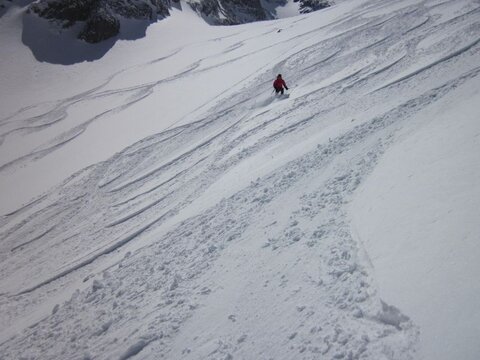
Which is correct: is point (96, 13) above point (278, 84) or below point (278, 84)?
above

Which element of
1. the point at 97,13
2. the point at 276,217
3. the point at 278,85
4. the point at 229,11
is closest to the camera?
the point at 276,217

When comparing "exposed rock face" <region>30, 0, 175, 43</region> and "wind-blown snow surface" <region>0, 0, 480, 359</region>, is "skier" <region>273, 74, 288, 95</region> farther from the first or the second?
"exposed rock face" <region>30, 0, 175, 43</region>

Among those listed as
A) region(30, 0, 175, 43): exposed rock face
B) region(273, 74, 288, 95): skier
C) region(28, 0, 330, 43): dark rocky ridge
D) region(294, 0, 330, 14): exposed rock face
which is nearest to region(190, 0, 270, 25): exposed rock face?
region(28, 0, 330, 43): dark rocky ridge

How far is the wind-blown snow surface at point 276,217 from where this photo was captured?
15.0ft

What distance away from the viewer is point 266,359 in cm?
445

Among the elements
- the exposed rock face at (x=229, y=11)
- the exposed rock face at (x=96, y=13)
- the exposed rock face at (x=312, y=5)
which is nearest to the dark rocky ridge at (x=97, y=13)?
the exposed rock face at (x=96, y=13)

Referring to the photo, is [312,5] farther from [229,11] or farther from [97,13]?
[97,13]

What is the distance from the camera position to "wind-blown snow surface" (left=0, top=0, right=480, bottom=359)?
4.58 metres

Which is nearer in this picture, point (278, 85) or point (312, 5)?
point (278, 85)

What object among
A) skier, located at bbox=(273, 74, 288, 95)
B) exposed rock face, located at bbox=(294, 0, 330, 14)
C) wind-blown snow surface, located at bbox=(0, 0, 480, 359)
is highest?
exposed rock face, located at bbox=(294, 0, 330, 14)

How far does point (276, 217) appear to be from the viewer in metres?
7.16

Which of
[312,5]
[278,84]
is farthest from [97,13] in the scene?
[312,5]

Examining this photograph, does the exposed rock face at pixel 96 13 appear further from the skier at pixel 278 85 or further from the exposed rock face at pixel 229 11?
the skier at pixel 278 85

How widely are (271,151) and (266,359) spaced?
6655 mm
